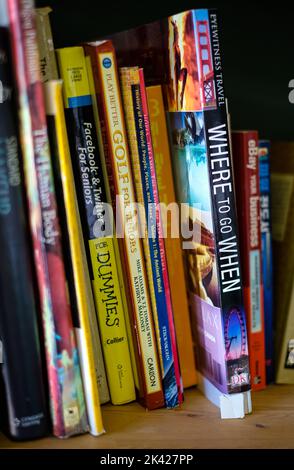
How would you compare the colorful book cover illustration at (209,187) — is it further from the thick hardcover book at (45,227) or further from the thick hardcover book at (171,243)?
the thick hardcover book at (45,227)

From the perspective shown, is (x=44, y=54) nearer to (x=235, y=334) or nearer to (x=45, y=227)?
(x=45, y=227)

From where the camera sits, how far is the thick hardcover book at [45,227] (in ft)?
2.02

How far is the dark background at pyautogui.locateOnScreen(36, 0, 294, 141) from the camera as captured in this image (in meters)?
0.94

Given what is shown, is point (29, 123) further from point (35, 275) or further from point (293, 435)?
point (293, 435)

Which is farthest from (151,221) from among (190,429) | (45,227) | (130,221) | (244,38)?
(244,38)

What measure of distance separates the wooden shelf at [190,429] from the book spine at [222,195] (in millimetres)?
46

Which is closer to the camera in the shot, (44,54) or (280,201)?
(44,54)

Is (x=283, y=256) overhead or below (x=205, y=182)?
below

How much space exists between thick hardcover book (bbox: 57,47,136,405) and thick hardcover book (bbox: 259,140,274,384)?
197 mm

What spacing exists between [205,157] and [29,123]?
203 millimetres

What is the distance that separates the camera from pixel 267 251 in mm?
834

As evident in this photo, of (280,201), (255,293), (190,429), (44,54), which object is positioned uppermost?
(44,54)

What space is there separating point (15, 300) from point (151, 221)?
18 cm

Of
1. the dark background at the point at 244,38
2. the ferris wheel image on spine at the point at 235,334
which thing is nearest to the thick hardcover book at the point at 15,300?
the ferris wheel image on spine at the point at 235,334
